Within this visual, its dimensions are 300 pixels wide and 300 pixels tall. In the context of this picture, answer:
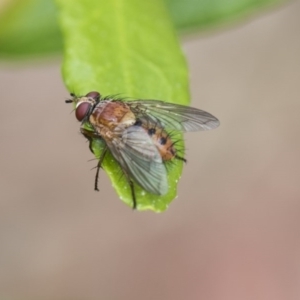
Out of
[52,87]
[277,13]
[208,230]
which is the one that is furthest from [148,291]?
[277,13]

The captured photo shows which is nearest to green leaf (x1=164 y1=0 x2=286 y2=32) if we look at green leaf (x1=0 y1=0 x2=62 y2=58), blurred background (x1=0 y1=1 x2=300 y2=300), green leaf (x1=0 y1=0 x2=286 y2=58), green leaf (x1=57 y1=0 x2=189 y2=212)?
green leaf (x1=0 y1=0 x2=286 y2=58)

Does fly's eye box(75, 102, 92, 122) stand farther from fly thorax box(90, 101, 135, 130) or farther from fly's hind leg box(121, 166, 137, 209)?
fly's hind leg box(121, 166, 137, 209)

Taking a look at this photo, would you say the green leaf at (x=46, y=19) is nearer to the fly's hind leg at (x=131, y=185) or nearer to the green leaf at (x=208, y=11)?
the green leaf at (x=208, y=11)

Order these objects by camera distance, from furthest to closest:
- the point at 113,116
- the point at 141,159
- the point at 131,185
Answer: the point at 113,116 < the point at 141,159 < the point at 131,185

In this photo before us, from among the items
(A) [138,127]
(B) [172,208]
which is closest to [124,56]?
(A) [138,127]

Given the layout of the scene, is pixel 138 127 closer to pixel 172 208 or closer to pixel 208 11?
pixel 208 11

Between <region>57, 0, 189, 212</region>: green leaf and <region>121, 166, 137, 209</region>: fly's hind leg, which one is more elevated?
<region>57, 0, 189, 212</region>: green leaf

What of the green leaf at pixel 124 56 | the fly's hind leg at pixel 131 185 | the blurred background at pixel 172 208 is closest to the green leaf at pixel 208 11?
the green leaf at pixel 124 56
